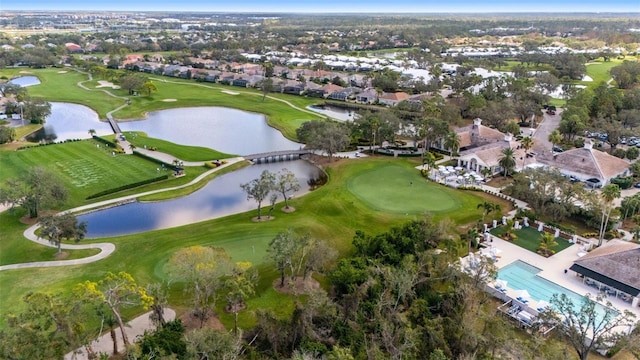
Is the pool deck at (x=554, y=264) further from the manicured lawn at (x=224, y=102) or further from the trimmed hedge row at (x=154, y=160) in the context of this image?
the manicured lawn at (x=224, y=102)

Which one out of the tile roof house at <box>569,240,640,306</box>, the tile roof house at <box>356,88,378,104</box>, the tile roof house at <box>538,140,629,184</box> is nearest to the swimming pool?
the tile roof house at <box>569,240,640,306</box>

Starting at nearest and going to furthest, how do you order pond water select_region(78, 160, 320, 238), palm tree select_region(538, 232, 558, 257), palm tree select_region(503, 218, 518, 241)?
palm tree select_region(538, 232, 558, 257)
palm tree select_region(503, 218, 518, 241)
pond water select_region(78, 160, 320, 238)

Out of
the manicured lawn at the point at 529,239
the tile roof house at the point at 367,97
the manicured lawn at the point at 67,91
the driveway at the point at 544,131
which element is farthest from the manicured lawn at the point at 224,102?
the manicured lawn at the point at 529,239

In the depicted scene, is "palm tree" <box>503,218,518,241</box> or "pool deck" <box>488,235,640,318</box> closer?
"pool deck" <box>488,235,640,318</box>

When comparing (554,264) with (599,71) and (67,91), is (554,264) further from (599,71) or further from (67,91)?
(599,71)

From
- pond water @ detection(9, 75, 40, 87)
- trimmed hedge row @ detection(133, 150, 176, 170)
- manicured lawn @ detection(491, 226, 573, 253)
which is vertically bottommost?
manicured lawn @ detection(491, 226, 573, 253)

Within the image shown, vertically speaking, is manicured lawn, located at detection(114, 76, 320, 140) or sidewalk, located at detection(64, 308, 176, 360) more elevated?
manicured lawn, located at detection(114, 76, 320, 140)

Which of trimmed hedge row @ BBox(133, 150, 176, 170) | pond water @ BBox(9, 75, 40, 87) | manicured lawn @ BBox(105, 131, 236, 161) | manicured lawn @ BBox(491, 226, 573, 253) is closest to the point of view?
manicured lawn @ BBox(491, 226, 573, 253)

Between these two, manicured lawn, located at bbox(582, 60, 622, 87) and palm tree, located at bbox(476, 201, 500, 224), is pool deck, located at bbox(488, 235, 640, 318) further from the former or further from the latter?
manicured lawn, located at bbox(582, 60, 622, 87)
